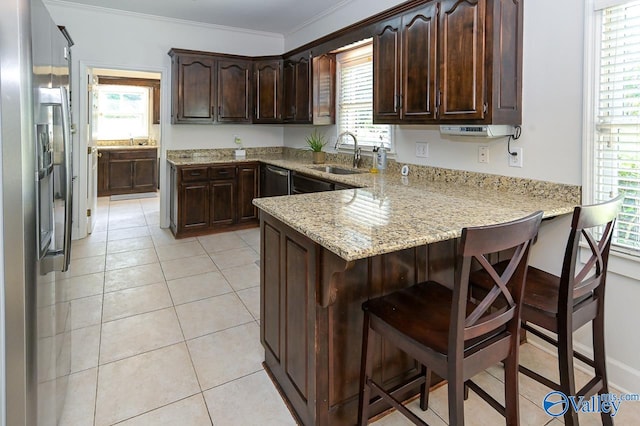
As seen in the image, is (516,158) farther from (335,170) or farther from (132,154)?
(132,154)

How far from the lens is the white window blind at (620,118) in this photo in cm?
189

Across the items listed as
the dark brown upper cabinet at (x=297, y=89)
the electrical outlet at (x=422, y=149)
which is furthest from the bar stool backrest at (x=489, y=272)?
the dark brown upper cabinet at (x=297, y=89)

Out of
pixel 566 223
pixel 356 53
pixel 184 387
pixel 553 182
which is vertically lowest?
pixel 184 387

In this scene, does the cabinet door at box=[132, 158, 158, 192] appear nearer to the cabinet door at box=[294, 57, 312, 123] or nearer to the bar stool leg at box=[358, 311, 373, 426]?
the cabinet door at box=[294, 57, 312, 123]

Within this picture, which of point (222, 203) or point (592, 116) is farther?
point (222, 203)

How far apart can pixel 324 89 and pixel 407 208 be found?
301 cm

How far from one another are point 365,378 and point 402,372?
34 cm

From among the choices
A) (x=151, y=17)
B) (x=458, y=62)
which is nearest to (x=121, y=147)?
(x=151, y=17)

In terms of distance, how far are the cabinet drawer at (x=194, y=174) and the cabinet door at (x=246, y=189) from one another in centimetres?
47

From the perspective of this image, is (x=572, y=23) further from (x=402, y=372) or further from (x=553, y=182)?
(x=402, y=372)

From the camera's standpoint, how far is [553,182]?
229cm

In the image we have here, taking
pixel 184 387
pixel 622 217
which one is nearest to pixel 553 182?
pixel 622 217

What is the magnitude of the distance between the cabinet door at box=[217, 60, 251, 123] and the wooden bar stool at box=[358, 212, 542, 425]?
13.6ft

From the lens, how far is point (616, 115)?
1.98 metres
